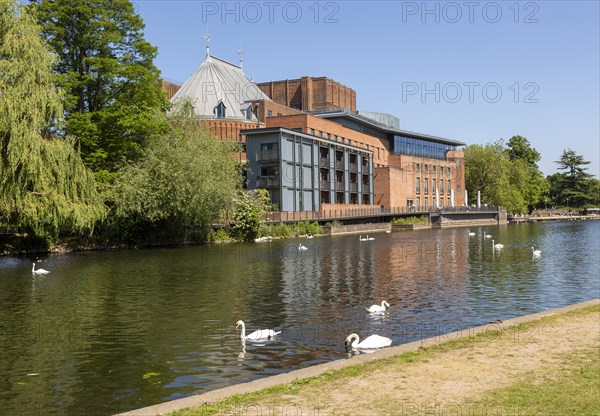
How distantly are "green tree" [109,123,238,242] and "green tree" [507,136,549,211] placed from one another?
96.5 m

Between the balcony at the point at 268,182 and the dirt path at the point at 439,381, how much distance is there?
55204 millimetres

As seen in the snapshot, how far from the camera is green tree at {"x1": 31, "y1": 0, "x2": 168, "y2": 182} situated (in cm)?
4306

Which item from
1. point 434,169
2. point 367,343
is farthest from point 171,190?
point 434,169

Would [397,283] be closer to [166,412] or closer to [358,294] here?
[358,294]

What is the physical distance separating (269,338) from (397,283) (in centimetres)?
1112

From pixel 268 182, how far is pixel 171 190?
22938 mm

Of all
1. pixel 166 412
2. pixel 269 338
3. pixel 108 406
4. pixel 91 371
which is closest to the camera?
Result: pixel 166 412

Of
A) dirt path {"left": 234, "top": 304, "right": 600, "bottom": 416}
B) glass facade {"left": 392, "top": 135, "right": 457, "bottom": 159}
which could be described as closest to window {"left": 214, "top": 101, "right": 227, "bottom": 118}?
glass facade {"left": 392, "top": 135, "right": 457, "bottom": 159}

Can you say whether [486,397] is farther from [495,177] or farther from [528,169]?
[528,169]

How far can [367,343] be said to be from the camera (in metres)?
12.0

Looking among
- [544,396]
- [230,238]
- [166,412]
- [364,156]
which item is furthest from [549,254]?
[364,156]

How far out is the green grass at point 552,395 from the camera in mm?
6852

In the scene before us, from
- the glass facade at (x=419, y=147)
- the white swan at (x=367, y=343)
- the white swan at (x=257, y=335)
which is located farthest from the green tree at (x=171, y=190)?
the glass facade at (x=419, y=147)

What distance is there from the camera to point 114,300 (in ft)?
64.4
